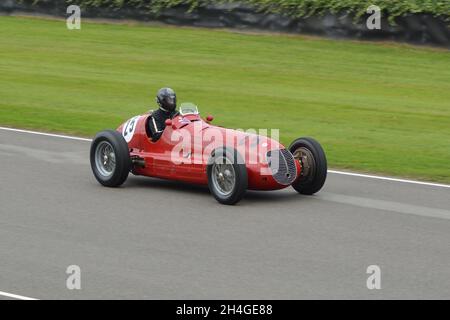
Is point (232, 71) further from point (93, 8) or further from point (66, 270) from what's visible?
point (66, 270)

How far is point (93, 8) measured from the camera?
31.6 meters

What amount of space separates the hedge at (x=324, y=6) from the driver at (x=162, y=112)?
1272 centimetres

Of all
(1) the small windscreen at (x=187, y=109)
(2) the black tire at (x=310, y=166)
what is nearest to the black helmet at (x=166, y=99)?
(1) the small windscreen at (x=187, y=109)

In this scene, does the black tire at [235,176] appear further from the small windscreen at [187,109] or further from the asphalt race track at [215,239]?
the small windscreen at [187,109]

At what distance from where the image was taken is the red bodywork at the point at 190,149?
12.4 meters

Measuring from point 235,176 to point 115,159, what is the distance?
1.81m

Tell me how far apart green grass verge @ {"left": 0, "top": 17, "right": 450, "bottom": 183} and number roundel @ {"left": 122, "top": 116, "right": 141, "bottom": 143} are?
3.07 meters

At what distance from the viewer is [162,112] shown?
531 inches

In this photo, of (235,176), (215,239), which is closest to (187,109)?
(235,176)

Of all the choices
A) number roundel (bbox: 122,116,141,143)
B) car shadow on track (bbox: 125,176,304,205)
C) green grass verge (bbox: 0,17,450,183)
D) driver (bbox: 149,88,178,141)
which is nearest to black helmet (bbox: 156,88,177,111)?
driver (bbox: 149,88,178,141)

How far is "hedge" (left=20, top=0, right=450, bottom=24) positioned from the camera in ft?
82.1

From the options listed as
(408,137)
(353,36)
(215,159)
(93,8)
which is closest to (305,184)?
(215,159)

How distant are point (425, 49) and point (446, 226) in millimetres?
14719

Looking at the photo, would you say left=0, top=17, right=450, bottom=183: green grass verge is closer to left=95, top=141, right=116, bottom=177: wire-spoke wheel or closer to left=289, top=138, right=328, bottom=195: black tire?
left=289, top=138, right=328, bottom=195: black tire
